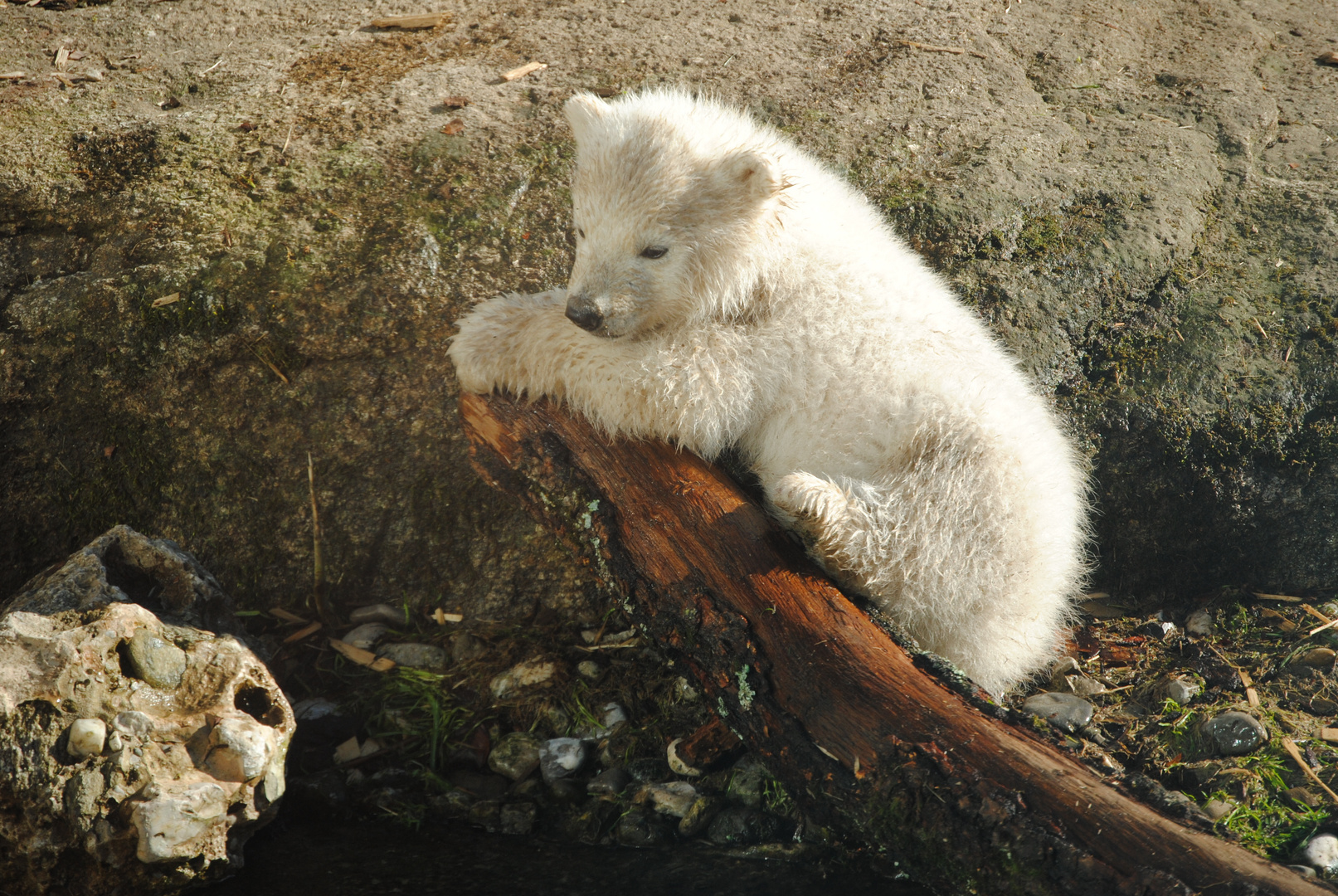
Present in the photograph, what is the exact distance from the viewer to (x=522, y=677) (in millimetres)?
3818

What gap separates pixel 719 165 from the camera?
326 centimetres

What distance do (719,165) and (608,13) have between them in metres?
3.03

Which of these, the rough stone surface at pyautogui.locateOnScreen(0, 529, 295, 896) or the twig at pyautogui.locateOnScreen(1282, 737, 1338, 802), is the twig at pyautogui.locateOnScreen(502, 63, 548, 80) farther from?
the twig at pyautogui.locateOnScreen(1282, 737, 1338, 802)

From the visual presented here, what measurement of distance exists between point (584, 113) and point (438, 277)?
4.03ft

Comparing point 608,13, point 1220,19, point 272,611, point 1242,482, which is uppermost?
point 1220,19

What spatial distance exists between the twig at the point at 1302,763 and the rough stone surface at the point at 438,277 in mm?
1044

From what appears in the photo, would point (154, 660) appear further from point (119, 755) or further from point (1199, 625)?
point (1199, 625)

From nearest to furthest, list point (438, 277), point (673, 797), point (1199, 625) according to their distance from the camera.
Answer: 1. point (673, 797)
2. point (1199, 625)
3. point (438, 277)

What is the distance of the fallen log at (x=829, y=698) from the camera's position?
7.63ft

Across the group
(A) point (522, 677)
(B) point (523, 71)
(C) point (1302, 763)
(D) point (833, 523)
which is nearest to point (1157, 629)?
(C) point (1302, 763)

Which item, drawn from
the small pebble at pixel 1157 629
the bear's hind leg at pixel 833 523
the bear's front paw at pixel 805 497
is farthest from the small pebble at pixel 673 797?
the small pebble at pixel 1157 629

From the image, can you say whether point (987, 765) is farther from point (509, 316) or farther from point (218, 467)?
point (218, 467)

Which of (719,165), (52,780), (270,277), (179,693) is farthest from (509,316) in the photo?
(52,780)

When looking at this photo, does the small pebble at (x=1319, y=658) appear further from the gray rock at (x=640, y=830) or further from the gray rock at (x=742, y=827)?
the gray rock at (x=640, y=830)
